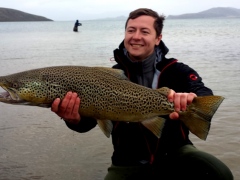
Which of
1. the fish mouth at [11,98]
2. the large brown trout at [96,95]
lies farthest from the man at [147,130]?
the fish mouth at [11,98]

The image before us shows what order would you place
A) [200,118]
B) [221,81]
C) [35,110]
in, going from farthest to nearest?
[221,81] < [35,110] < [200,118]

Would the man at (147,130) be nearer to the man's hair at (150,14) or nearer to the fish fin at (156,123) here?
the man's hair at (150,14)

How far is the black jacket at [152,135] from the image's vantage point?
4156 millimetres

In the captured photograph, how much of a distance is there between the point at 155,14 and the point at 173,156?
1.74 meters

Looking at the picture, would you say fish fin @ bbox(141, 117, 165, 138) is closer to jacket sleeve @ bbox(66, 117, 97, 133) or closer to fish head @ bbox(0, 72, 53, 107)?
jacket sleeve @ bbox(66, 117, 97, 133)

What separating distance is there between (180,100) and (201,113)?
0.77 ft

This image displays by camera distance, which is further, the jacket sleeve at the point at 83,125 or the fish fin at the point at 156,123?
the jacket sleeve at the point at 83,125

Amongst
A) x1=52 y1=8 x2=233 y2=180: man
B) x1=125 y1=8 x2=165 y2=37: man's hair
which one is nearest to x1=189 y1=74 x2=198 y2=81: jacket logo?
x1=52 y1=8 x2=233 y2=180: man

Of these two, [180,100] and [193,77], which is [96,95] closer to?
[180,100]

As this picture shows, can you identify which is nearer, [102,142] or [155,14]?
[155,14]

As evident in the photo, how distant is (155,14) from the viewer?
4.42 metres

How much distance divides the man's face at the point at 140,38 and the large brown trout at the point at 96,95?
Answer: 0.68m

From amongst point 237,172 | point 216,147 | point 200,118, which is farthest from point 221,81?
point 200,118

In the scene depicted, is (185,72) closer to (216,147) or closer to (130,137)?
(130,137)
